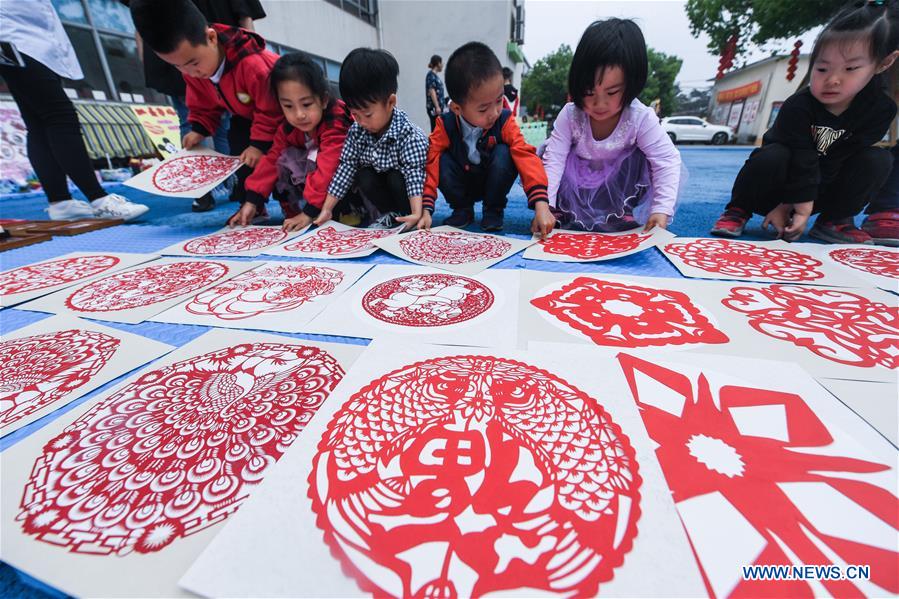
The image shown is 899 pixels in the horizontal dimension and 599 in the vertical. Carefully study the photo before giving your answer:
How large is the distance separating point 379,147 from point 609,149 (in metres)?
0.70

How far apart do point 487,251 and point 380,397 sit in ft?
1.97

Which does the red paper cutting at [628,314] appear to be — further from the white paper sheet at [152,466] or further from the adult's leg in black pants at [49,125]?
the adult's leg in black pants at [49,125]

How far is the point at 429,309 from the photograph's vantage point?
649 millimetres

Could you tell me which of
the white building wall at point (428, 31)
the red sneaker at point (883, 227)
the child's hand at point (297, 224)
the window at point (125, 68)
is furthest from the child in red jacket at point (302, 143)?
the white building wall at point (428, 31)

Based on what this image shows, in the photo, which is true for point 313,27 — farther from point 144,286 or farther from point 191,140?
point 144,286

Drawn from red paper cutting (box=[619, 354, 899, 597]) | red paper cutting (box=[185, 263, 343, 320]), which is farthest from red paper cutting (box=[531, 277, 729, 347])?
red paper cutting (box=[185, 263, 343, 320])

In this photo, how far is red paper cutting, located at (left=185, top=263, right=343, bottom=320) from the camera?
672 mm

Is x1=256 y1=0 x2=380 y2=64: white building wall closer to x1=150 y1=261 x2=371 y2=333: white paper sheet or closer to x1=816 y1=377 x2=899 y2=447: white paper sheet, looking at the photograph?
x1=150 y1=261 x2=371 y2=333: white paper sheet

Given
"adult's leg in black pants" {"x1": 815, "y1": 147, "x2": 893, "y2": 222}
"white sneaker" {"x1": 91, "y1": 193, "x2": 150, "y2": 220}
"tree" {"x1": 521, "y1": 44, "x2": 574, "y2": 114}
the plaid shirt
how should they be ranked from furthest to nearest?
"tree" {"x1": 521, "y1": 44, "x2": 574, "y2": 114}, "white sneaker" {"x1": 91, "y1": 193, "x2": 150, "y2": 220}, the plaid shirt, "adult's leg in black pants" {"x1": 815, "y1": 147, "x2": 893, "y2": 222}

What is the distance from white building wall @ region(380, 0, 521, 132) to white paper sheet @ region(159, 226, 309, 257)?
20.3 ft

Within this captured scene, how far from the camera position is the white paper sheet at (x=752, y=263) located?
74 centimetres

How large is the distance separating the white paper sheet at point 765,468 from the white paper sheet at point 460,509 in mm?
26

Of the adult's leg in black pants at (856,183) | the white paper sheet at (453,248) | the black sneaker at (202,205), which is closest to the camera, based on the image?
the white paper sheet at (453,248)

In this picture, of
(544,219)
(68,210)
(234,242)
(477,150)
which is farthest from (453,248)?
(68,210)
